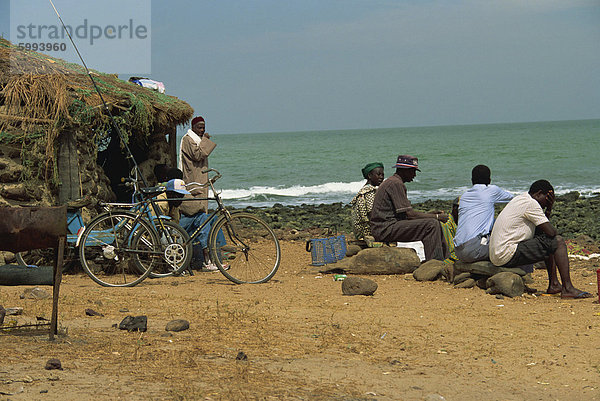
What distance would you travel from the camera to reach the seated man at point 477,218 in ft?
26.6

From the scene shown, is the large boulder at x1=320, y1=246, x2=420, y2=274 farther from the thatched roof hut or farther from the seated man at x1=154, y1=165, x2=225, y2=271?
the thatched roof hut

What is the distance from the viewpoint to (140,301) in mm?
7223

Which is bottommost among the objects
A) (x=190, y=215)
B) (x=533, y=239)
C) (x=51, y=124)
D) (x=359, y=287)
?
(x=359, y=287)

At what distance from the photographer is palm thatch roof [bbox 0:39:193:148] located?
8898 mm

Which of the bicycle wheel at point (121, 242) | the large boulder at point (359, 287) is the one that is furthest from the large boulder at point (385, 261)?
the bicycle wheel at point (121, 242)

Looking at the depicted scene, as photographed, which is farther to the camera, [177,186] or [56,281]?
[177,186]

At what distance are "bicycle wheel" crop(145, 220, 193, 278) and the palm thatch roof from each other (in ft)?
6.01

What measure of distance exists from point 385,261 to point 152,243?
9.83ft

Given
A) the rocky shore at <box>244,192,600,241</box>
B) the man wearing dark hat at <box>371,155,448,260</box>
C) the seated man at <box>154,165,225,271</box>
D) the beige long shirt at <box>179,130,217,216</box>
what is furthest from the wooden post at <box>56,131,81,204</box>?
the rocky shore at <box>244,192,600,241</box>

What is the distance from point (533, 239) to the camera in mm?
7555

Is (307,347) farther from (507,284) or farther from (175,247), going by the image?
(175,247)

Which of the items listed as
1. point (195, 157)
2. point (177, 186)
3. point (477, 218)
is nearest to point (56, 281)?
point (177, 186)

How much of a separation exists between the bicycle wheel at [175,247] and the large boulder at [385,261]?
2262 mm

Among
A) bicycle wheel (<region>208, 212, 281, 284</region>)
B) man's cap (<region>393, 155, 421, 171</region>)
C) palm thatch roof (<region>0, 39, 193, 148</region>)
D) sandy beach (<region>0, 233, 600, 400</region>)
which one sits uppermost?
Answer: palm thatch roof (<region>0, 39, 193, 148</region>)
